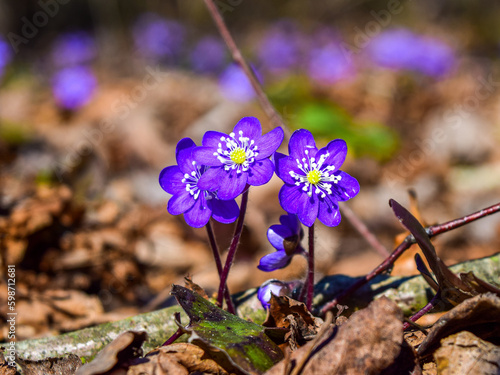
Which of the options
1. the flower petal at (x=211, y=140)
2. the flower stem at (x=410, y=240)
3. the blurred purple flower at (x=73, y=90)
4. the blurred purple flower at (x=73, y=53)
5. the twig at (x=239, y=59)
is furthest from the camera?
the blurred purple flower at (x=73, y=53)

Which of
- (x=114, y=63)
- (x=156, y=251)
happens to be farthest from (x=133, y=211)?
(x=114, y=63)

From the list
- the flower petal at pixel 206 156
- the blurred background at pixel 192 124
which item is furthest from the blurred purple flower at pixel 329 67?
the flower petal at pixel 206 156

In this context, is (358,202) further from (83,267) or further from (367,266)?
(83,267)

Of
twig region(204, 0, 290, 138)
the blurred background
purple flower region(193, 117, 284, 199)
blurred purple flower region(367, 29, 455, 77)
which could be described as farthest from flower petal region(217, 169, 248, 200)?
blurred purple flower region(367, 29, 455, 77)

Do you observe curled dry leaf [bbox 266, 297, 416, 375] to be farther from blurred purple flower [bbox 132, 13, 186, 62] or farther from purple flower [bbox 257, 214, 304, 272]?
blurred purple flower [bbox 132, 13, 186, 62]

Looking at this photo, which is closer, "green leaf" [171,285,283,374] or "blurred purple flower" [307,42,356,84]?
"green leaf" [171,285,283,374]

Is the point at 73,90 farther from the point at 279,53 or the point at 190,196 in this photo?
the point at 190,196

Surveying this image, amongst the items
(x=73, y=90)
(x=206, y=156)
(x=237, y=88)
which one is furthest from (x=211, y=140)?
(x=73, y=90)

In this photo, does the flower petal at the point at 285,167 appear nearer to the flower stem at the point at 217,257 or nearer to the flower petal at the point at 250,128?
the flower petal at the point at 250,128
